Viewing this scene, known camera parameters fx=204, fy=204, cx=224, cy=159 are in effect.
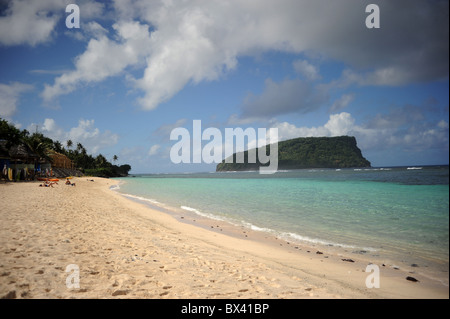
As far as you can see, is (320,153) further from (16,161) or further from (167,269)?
(167,269)

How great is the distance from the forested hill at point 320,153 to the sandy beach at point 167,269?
109817 mm

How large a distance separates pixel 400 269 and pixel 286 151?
125743mm

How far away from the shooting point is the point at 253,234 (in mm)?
9453

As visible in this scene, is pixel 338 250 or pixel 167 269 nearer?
pixel 167 269

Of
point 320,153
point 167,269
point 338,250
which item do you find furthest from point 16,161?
point 320,153

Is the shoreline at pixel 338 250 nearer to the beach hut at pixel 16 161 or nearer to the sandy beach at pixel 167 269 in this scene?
the sandy beach at pixel 167 269

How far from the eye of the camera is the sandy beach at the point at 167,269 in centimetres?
353

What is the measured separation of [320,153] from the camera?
363ft

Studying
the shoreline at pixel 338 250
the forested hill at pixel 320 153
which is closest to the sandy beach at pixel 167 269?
the shoreline at pixel 338 250

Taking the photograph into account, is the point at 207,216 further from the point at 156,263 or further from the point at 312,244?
the point at 156,263

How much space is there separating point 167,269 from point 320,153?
389 ft

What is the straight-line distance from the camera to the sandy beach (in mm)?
3529

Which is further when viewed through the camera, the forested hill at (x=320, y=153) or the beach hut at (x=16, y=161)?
the forested hill at (x=320, y=153)
